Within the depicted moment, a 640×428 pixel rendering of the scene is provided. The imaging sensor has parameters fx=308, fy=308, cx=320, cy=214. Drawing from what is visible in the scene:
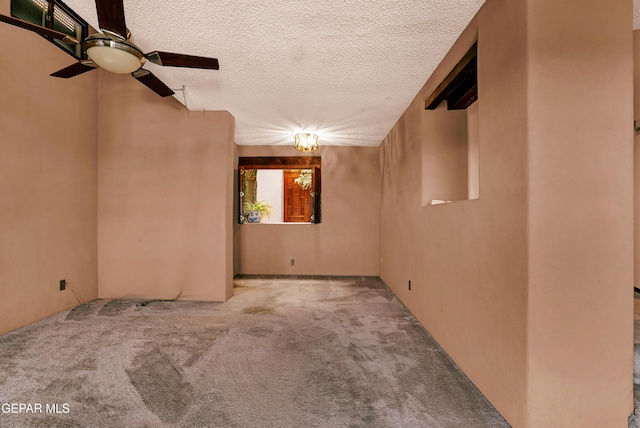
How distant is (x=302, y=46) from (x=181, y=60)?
2.90 feet

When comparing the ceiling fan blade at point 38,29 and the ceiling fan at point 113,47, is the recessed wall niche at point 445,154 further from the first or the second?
the ceiling fan blade at point 38,29

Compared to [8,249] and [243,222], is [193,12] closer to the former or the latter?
[8,249]

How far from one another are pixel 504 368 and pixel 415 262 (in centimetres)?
169

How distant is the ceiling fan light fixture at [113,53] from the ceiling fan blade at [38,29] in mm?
130

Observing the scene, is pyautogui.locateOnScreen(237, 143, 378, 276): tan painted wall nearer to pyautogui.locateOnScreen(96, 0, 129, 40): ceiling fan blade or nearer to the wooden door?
the wooden door

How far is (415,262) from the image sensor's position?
3.29 m

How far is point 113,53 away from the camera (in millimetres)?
1918

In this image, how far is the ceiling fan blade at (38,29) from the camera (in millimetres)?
1723

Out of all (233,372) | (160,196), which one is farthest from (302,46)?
(160,196)

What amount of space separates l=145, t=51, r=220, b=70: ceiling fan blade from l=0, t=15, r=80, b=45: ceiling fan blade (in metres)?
0.44

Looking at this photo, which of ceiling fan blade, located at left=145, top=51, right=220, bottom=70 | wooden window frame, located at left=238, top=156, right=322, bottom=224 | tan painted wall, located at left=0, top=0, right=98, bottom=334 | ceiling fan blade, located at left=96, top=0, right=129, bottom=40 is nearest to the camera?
ceiling fan blade, located at left=96, top=0, right=129, bottom=40

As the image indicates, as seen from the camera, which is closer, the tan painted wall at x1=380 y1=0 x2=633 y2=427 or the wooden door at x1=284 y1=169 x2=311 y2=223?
the tan painted wall at x1=380 y1=0 x2=633 y2=427

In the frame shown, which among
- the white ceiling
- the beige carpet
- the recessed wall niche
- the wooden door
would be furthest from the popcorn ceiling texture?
the wooden door

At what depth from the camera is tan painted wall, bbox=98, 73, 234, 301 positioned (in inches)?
157
